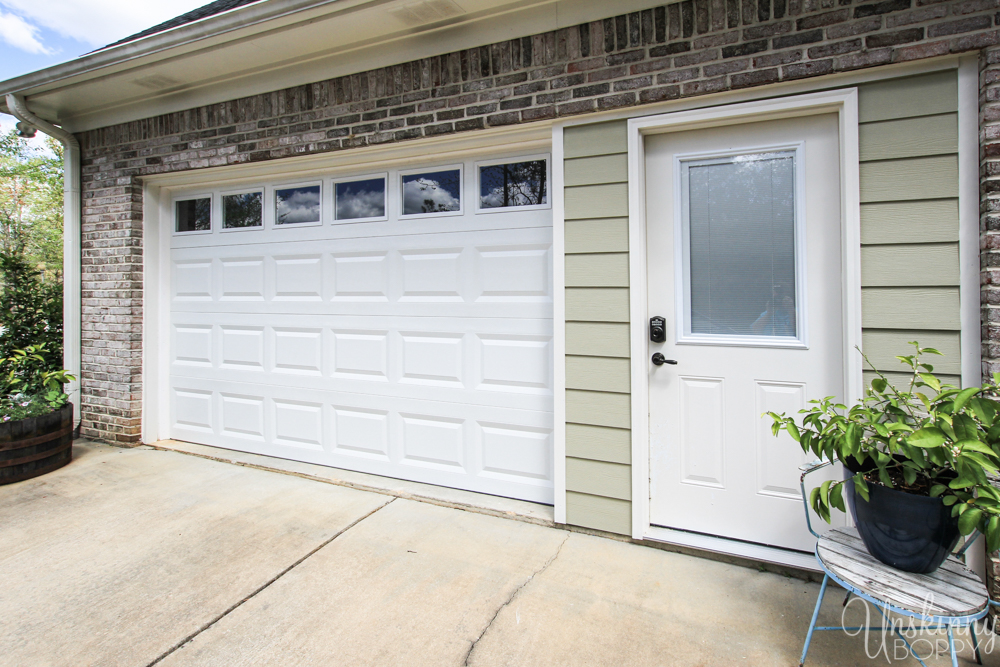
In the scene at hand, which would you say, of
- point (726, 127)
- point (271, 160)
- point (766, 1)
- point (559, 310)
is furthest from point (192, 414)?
point (766, 1)

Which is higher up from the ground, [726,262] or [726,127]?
[726,127]

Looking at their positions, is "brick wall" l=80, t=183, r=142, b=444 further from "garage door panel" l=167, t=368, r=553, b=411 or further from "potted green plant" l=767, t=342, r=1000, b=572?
"potted green plant" l=767, t=342, r=1000, b=572

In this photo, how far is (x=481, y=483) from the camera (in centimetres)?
300

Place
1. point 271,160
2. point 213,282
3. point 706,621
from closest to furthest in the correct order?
point 706,621, point 271,160, point 213,282

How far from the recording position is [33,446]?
329 centimetres

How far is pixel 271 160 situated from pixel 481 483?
245cm

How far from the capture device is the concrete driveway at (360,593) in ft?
5.65

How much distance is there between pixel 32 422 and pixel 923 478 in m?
4.62

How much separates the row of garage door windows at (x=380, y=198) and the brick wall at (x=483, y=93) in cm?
27

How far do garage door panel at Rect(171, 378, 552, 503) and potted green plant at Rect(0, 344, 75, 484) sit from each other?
2.30 ft

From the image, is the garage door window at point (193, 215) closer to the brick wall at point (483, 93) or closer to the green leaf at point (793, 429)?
the brick wall at point (483, 93)

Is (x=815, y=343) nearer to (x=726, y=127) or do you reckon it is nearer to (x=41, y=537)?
(x=726, y=127)

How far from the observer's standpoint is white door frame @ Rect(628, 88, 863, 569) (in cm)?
207

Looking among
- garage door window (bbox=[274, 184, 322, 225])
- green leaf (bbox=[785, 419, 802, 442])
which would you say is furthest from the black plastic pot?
garage door window (bbox=[274, 184, 322, 225])
